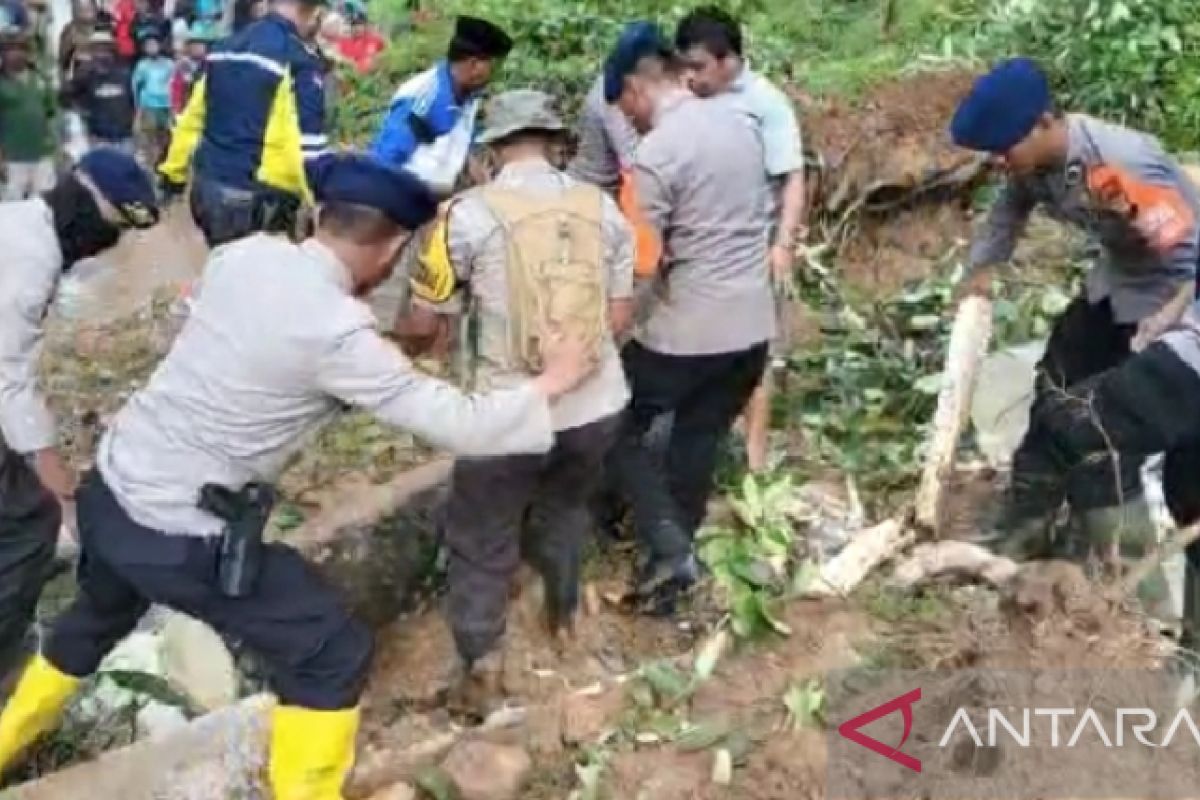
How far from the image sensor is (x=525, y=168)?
506cm

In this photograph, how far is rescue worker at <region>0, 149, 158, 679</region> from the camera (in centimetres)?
443

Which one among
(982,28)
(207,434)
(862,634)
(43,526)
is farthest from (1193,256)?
(982,28)

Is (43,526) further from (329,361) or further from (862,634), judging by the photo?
(862,634)

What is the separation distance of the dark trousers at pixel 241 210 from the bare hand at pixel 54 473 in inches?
93.8

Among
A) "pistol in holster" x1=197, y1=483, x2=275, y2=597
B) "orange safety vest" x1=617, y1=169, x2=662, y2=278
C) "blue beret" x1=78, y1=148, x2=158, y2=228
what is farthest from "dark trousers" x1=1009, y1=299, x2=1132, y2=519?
"blue beret" x1=78, y1=148, x2=158, y2=228

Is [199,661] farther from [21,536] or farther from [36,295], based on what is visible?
[36,295]

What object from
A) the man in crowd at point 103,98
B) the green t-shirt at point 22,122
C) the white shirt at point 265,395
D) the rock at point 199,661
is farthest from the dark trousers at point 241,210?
the man in crowd at point 103,98

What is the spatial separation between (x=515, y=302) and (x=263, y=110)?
2.18 m

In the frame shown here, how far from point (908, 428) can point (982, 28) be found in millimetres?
5664

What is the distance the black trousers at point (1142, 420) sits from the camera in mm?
4512

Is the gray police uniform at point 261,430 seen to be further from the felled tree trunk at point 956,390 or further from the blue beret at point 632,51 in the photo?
the blue beret at point 632,51

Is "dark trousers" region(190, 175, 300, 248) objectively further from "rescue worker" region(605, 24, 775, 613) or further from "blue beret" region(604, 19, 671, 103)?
"rescue worker" region(605, 24, 775, 613)

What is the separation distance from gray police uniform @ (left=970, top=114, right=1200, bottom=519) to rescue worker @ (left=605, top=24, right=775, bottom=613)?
0.79 meters

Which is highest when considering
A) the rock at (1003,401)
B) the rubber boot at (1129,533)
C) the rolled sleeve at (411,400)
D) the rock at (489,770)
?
the rolled sleeve at (411,400)
